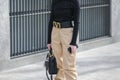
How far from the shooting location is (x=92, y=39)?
12945 mm

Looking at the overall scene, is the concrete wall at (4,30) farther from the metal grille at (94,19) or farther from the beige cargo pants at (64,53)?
the metal grille at (94,19)

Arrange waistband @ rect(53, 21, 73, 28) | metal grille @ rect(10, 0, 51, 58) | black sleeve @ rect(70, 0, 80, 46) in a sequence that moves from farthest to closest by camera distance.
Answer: metal grille @ rect(10, 0, 51, 58)
waistband @ rect(53, 21, 73, 28)
black sleeve @ rect(70, 0, 80, 46)

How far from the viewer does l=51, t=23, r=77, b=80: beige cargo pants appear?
270 inches

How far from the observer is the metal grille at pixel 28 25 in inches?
398

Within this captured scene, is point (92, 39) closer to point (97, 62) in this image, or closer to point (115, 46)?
point (115, 46)

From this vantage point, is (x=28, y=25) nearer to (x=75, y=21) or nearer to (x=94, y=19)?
(x=94, y=19)

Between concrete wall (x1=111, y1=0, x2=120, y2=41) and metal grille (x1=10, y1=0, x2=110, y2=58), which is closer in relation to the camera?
metal grille (x1=10, y1=0, x2=110, y2=58)

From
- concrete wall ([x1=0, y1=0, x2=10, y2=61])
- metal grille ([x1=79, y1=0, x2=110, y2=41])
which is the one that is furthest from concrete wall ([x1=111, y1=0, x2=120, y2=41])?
concrete wall ([x1=0, y1=0, x2=10, y2=61])

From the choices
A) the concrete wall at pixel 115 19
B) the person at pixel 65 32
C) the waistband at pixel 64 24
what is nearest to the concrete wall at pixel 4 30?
the person at pixel 65 32

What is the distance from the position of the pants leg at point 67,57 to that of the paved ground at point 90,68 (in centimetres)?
217

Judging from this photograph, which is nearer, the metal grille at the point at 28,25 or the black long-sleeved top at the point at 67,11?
the black long-sleeved top at the point at 67,11

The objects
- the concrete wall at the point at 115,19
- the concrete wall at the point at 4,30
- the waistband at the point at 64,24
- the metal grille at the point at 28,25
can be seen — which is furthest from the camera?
the concrete wall at the point at 115,19

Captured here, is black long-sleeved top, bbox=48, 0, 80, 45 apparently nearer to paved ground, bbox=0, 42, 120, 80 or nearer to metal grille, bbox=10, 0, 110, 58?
paved ground, bbox=0, 42, 120, 80

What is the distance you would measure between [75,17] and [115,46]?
258 inches
